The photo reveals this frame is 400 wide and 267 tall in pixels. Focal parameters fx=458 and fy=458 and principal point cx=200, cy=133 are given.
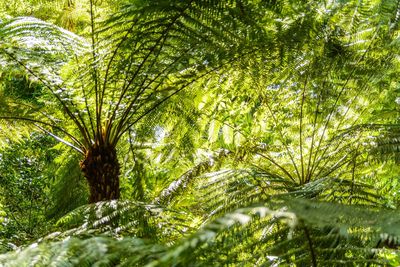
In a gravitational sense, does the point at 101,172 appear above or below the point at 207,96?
below

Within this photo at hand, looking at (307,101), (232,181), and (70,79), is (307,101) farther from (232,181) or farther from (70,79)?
(70,79)

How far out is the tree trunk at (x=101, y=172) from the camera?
2.12 metres

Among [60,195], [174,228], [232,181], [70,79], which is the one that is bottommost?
[60,195]

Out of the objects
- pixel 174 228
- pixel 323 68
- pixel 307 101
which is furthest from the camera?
pixel 307 101

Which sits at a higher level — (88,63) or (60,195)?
(88,63)

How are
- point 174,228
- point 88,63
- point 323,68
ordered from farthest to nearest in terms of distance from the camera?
point 323,68, point 88,63, point 174,228

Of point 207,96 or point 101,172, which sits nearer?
point 101,172

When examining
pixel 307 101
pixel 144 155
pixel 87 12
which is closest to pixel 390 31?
pixel 307 101

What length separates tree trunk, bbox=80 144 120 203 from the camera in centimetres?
212

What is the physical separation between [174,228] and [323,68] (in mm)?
1211

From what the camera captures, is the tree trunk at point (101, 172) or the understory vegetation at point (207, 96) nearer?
the understory vegetation at point (207, 96)

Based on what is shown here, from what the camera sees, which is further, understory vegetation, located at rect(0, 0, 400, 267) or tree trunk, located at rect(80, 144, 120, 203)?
tree trunk, located at rect(80, 144, 120, 203)

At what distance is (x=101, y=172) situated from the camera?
6.95 ft

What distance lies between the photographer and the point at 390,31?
6.93 ft
